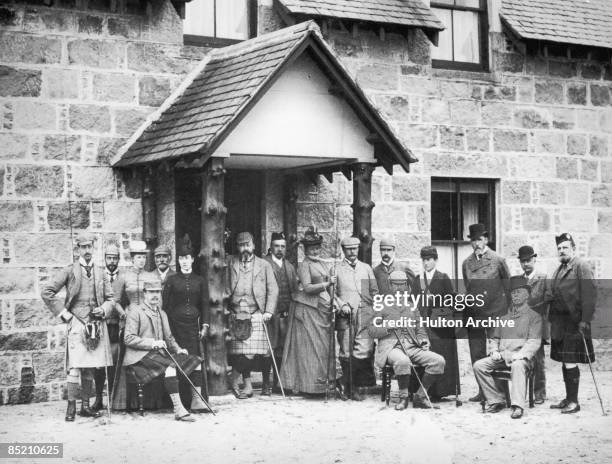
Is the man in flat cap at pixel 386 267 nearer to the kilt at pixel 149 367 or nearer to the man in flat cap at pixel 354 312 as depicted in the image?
the man in flat cap at pixel 354 312

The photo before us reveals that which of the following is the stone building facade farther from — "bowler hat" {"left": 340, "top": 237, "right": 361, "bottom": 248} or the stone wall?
"bowler hat" {"left": 340, "top": 237, "right": 361, "bottom": 248}

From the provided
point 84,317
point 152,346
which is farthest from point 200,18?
A: point 152,346

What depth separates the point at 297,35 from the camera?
35.1 ft

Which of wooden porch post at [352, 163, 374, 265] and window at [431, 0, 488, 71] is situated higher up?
window at [431, 0, 488, 71]

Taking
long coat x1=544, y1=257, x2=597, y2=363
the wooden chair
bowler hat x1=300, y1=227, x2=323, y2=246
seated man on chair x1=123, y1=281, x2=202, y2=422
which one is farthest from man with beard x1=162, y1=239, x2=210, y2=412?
long coat x1=544, y1=257, x2=597, y2=363

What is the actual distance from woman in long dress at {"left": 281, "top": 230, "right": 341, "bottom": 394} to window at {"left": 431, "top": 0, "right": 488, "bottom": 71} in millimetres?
3989

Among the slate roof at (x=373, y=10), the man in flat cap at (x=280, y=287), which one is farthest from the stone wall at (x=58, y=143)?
the slate roof at (x=373, y=10)

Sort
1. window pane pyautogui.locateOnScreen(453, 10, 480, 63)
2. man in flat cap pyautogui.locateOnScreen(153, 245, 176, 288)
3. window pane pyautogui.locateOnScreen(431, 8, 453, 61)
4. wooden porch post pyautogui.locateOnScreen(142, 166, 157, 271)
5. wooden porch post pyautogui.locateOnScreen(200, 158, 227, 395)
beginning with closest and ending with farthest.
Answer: wooden porch post pyautogui.locateOnScreen(200, 158, 227, 395), man in flat cap pyautogui.locateOnScreen(153, 245, 176, 288), wooden porch post pyautogui.locateOnScreen(142, 166, 157, 271), window pane pyautogui.locateOnScreen(431, 8, 453, 61), window pane pyautogui.locateOnScreen(453, 10, 480, 63)

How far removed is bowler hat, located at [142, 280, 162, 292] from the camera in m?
9.91

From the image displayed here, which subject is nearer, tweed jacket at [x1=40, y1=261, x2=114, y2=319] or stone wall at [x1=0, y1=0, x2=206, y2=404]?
tweed jacket at [x1=40, y1=261, x2=114, y2=319]

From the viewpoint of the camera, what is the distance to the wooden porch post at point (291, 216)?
12.6m

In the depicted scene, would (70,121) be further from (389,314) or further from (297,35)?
(389,314)

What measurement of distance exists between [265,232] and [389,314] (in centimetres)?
236

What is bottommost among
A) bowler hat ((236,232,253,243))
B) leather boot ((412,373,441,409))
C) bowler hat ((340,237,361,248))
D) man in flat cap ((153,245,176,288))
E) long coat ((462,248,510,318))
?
leather boot ((412,373,441,409))
